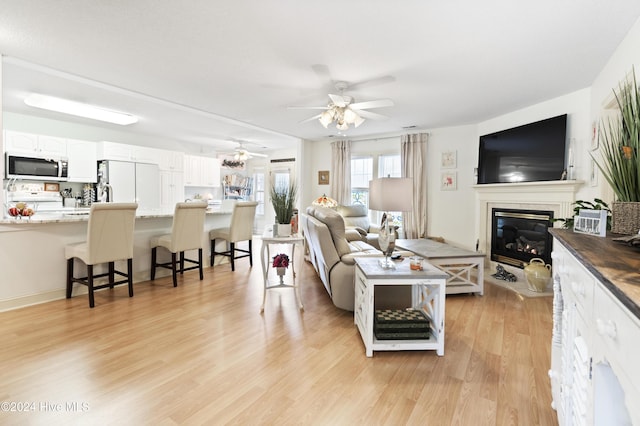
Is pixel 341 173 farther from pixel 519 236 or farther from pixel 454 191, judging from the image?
pixel 519 236

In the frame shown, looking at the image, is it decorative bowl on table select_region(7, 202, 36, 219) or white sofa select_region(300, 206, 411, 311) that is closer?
white sofa select_region(300, 206, 411, 311)

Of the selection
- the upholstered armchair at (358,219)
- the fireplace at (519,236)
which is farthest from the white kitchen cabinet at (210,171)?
the fireplace at (519,236)

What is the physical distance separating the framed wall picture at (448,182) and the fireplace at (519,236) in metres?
0.82

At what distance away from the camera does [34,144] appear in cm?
486

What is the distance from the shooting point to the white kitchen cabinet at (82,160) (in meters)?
5.32

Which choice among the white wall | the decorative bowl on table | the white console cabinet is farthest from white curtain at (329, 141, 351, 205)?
the white console cabinet

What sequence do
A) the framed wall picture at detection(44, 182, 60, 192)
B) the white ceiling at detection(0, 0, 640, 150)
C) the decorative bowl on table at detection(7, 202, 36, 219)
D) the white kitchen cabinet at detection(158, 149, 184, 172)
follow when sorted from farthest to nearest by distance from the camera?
the white kitchen cabinet at detection(158, 149, 184, 172)
the framed wall picture at detection(44, 182, 60, 192)
the decorative bowl on table at detection(7, 202, 36, 219)
the white ceiling at detection(0, 0, 640, 150)

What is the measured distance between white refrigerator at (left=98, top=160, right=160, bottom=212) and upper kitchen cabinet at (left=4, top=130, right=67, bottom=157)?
0.64 meters

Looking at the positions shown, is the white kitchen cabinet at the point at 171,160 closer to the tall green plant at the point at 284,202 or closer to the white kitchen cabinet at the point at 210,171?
the white kitchen cabinet at the point at 210,171

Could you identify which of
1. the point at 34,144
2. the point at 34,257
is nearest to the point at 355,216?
the point at 34,257

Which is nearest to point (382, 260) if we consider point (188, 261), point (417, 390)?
point (417, 390)

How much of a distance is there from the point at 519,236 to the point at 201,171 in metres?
6.67

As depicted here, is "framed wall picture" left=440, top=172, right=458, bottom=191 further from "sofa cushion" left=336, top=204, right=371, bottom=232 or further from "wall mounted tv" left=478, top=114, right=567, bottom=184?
"sofa cushion" left=336, top=204, right=371, bottom=232

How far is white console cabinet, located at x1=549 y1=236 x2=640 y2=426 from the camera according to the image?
636 millimetres
